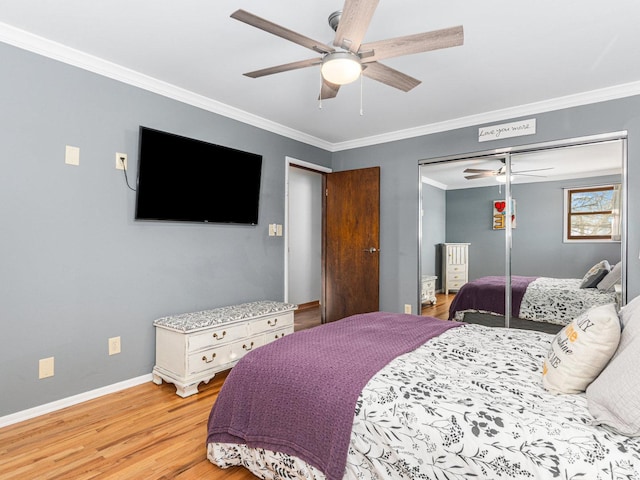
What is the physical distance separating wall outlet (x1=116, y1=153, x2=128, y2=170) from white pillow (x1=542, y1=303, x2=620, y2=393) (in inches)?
123

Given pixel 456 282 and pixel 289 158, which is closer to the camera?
pixel 456 282

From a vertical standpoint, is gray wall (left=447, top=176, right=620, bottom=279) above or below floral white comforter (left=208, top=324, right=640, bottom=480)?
above

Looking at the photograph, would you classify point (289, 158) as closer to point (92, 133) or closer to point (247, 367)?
point (92, 133)

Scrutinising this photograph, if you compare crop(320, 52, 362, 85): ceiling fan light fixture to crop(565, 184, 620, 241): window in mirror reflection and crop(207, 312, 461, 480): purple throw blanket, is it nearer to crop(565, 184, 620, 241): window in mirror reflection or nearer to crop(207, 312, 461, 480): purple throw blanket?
crop(207, 312, 461, 480): purple throw blanket

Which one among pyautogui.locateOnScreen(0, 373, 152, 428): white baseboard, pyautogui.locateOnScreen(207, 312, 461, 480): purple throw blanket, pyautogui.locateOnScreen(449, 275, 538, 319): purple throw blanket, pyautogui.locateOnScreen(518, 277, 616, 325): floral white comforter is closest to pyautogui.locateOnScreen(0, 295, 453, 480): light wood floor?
pyautogui.locateOnScreen(0, 373, 152, 428): white baseboard

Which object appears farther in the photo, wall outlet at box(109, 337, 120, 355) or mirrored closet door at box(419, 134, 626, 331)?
mirrored closet door at box(419, 134, 626, 331)

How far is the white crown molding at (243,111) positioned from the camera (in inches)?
98.8

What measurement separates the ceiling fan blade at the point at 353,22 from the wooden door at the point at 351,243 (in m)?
2.70

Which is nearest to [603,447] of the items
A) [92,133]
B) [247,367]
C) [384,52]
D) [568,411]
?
[568,411]

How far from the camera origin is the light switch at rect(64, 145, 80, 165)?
266cm

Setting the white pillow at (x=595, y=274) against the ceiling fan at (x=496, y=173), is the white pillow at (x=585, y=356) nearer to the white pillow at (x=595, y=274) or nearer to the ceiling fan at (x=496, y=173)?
the white pillow at (x=595, y=274)

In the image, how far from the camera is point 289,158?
4488 millimetres

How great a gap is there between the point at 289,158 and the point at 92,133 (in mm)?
2186

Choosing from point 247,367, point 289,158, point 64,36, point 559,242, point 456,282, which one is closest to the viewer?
point 247,367
